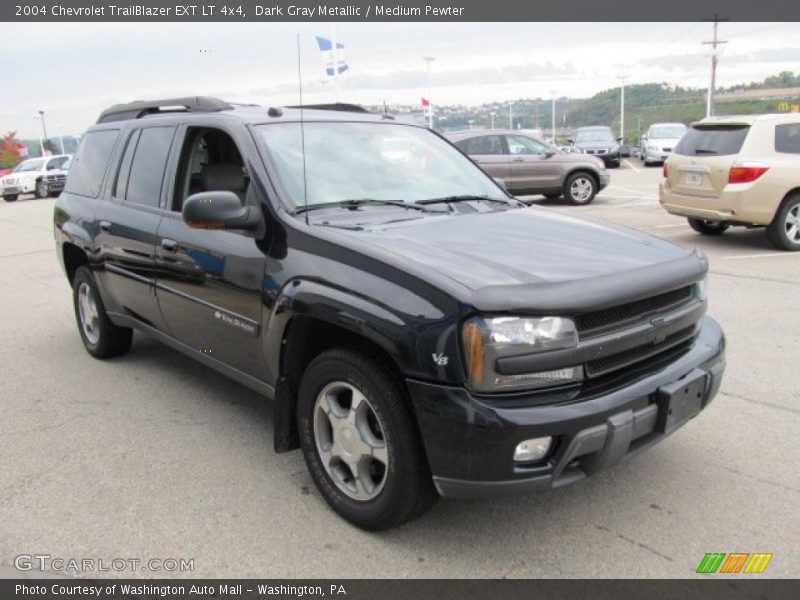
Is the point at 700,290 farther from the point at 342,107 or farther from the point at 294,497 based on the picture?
the point at 342,107

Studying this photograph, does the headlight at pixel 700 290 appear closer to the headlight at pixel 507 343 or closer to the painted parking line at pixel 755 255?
the headlight at pixel 507 343

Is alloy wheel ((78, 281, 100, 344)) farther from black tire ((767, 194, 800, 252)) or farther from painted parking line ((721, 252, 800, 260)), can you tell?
black tire ((767, 194, 800, 252))

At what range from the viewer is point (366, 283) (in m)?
2.81

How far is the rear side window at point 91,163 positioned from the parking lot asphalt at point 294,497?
1.44 m

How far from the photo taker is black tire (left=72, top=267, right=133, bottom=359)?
17.5 feet

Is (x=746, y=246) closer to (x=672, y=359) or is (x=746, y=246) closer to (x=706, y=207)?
(x=706, y=207)

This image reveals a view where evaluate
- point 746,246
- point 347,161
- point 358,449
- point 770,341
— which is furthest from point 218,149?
point 746,246

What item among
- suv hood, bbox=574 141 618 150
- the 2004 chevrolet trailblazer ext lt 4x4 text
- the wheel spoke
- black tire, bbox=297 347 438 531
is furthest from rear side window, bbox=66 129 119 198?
suv hood, bbox=574 141 618 150

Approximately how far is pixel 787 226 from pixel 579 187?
6668mm

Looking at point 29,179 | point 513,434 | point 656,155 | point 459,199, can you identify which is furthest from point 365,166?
point 29,179

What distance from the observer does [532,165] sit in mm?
15070

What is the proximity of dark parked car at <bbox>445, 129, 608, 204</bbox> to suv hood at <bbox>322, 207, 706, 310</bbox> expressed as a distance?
452 inches

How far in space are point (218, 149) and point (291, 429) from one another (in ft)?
5.69

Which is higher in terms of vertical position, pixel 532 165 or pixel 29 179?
pixel 532 165
